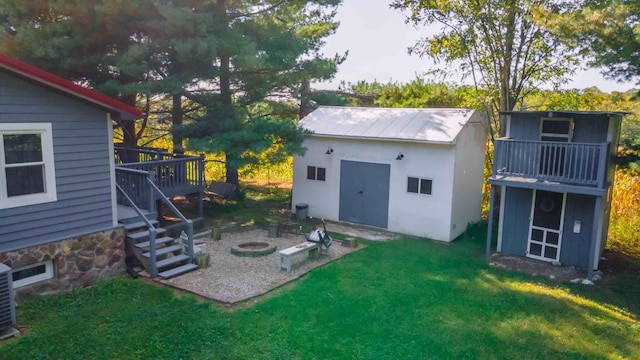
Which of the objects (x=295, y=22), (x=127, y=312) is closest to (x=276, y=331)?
(x=127, y=312)

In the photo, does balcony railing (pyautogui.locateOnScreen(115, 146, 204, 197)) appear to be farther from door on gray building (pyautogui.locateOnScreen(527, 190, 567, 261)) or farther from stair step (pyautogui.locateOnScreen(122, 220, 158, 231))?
door on gray building (pyautogui.locateOnScreen(527, 190, 567, 261))

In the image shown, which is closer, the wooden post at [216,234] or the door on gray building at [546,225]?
the door on gray building at [546,225]

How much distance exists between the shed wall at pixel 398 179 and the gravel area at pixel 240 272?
2.01 m

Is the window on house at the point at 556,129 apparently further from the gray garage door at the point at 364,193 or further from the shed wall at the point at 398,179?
the gray garage door at the point at 364,193

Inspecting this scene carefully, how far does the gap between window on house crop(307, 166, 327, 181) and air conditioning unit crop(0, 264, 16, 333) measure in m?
8.60

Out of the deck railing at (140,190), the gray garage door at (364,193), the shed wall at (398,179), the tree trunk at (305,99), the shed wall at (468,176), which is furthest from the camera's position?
the tree trunk at (305,99)

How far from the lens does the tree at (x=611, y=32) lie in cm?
760

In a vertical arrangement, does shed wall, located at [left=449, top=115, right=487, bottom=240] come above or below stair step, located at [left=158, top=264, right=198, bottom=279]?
above

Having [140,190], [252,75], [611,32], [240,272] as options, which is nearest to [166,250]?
[240,272]

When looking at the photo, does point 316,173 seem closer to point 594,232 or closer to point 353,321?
point 353,321

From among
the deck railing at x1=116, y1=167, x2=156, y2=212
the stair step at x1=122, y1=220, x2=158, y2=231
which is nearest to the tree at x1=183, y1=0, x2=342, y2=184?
the deck railing at x1=116, y1=167, x2=156, y2=212

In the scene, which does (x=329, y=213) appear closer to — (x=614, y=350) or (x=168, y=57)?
(x=168, y=57)

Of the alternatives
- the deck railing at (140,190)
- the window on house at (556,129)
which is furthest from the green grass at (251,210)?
the window on house at (556,129)

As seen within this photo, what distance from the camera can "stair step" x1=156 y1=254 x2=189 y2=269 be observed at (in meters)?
8.24
